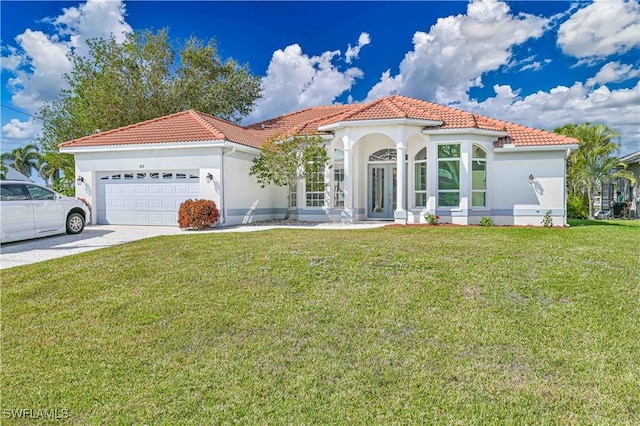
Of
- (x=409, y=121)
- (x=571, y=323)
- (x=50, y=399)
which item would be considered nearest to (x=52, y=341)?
(x=50, y=399)

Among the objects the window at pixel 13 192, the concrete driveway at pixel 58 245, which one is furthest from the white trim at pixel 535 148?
the window at pixel 13 192

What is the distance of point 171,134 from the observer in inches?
676

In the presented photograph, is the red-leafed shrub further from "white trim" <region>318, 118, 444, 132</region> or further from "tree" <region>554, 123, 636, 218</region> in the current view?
"tree" <region>554, 123, 636, 218</region>

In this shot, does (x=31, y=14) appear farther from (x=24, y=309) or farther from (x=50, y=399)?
(x=50, y=399)

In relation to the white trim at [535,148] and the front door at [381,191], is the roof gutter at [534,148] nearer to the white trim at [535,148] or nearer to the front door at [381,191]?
the white trim at [535,148]

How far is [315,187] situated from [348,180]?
1939mm

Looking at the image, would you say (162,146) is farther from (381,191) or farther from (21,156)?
(21,156)

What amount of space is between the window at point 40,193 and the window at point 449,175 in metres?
14.2

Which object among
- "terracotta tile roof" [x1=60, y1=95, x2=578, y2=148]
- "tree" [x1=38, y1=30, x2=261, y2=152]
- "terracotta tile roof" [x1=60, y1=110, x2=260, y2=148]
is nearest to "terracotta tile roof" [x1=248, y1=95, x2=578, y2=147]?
"terracotta tile roof" [x1=60, y1=95, x2=578, y2=148]

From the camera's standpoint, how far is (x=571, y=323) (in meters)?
5.02

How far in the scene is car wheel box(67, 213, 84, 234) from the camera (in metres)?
13.6

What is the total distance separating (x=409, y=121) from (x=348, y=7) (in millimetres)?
6066

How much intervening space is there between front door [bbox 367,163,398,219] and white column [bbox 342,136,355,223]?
84.8 inches

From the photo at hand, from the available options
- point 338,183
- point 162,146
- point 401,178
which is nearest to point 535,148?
point 401,178
